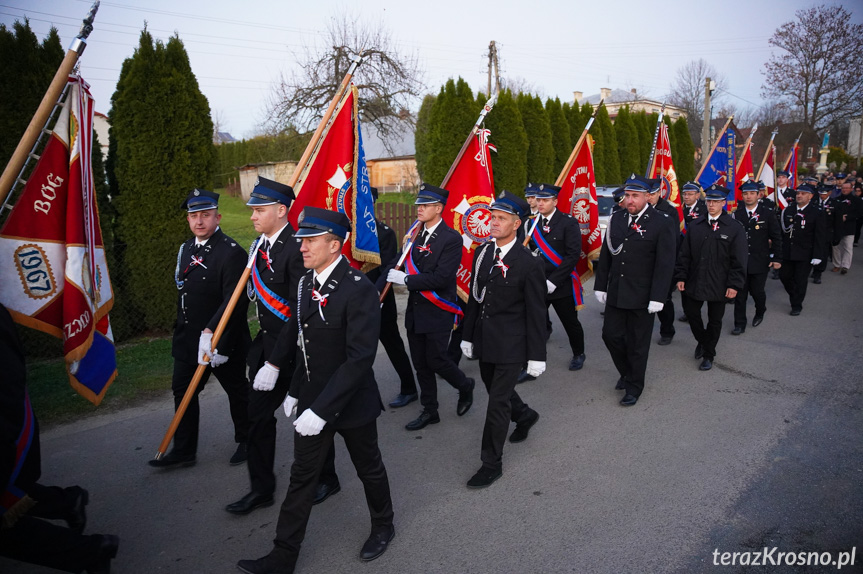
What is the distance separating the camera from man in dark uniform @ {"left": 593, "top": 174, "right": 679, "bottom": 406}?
5637 mm

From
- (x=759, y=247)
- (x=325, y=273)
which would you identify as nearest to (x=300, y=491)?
(x=325, y=273)

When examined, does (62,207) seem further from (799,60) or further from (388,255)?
(799,60)

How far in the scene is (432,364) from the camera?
521cm

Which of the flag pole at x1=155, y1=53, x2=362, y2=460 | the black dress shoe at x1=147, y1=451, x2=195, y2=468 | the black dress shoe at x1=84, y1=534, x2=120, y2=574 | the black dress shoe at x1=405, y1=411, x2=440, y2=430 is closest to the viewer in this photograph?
the black dress shoe at x1=84, y1=534, x2=120, y2=574

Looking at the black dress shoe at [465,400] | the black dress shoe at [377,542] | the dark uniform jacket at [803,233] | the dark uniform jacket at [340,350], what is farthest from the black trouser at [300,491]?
the dark uniform jacket at [803,233]

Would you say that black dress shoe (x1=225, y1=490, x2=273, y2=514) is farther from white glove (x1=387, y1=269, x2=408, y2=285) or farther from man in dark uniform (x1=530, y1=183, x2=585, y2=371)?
man in dark uniform (x1=530, y1=183, x2=585, y2=371)

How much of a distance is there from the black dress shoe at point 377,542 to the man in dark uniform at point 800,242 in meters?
8.25

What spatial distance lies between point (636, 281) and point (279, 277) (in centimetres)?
348

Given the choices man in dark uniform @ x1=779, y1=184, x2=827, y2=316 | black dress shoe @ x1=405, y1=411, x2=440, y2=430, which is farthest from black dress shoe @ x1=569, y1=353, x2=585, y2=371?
man in dark uniform @ x1=779, y1=184, x2=827, y2=316

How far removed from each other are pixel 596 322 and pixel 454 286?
4.20m

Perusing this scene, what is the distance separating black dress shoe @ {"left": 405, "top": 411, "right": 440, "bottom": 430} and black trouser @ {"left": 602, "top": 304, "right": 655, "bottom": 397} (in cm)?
189

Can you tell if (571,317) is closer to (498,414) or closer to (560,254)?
(560,254)

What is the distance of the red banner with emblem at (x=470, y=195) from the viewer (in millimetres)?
6609

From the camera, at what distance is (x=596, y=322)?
8.92m
